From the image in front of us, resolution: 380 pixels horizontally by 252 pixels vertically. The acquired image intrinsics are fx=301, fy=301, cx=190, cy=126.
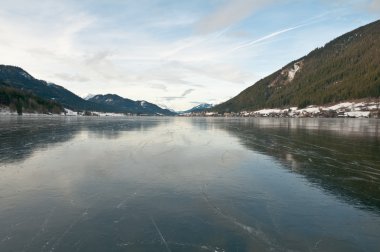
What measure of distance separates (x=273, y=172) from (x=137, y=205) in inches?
502

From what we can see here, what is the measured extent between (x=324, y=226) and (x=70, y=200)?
41.5 feet

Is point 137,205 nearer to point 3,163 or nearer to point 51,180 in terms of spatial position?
point 51,180

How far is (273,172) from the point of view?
24094 mm

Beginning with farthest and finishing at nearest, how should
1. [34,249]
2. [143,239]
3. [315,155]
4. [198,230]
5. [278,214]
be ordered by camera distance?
[315,155] → [278,214] → [198,230] → [143,239] → [34,249]

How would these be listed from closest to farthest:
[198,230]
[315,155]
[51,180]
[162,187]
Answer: [198,230] < [162,187] < [51,180] < [315,155]

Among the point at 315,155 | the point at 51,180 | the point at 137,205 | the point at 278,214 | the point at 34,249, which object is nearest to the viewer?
the point at 34,249

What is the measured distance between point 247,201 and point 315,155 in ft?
61.7

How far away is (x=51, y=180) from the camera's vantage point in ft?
66.6

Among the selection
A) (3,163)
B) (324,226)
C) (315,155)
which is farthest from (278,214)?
(3,163)

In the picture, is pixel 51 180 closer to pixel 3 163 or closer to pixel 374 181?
pixel 3 163

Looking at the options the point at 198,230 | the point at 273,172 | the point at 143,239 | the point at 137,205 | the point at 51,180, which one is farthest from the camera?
the point at 273,172

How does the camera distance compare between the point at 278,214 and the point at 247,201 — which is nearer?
the point at 278,214

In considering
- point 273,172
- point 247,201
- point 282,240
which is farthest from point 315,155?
point 282,240

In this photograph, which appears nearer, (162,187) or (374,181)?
(162,187)
